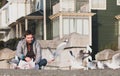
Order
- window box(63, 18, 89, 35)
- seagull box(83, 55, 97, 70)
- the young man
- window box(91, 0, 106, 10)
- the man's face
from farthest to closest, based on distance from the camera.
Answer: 1. window box(91, 0, 106, 10)
2. window box(63, 18, 89, 35)
3. seagull box(83, 55, 97, 70)
4. the young man
5. the man's face

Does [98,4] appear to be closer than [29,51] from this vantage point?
No

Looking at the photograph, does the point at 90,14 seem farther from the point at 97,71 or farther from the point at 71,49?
the point at 97,71

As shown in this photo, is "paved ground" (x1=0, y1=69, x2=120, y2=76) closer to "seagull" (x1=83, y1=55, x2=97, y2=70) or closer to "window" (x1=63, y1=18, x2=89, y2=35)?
"seagull" (x1=83, y1=55, x2=97, y2=70)

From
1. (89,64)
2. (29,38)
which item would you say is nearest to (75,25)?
(89,64)

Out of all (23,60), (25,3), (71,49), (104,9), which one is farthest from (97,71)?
(25,3)

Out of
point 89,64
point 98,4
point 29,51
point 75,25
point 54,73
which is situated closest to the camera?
point 54,73

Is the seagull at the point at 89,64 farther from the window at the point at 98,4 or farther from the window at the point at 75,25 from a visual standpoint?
the window at the point at 98,4

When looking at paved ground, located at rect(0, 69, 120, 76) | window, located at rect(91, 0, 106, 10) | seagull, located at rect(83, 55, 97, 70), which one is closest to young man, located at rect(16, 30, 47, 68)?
seagull, located at rect(83, 55, 97, 70)

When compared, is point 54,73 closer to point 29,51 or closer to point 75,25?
point 29,51

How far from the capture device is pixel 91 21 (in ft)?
145

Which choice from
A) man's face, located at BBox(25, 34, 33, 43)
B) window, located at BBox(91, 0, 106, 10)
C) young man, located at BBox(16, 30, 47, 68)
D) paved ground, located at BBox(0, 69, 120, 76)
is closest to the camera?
paved ground, located at BBox(0, 69, 120, 76)

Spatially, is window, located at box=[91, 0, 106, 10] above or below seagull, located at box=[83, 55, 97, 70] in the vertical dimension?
above

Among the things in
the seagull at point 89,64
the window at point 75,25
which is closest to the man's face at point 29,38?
the seagull at point 89,64

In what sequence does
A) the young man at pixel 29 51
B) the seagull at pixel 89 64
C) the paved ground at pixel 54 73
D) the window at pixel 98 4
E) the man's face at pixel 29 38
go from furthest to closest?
the window at pixel 98 4 → the seagull at pixel 89 64 → the young man at pixel 29 51 → the man's face at pixel 29 38 → the paved ground at pixel 54 73
